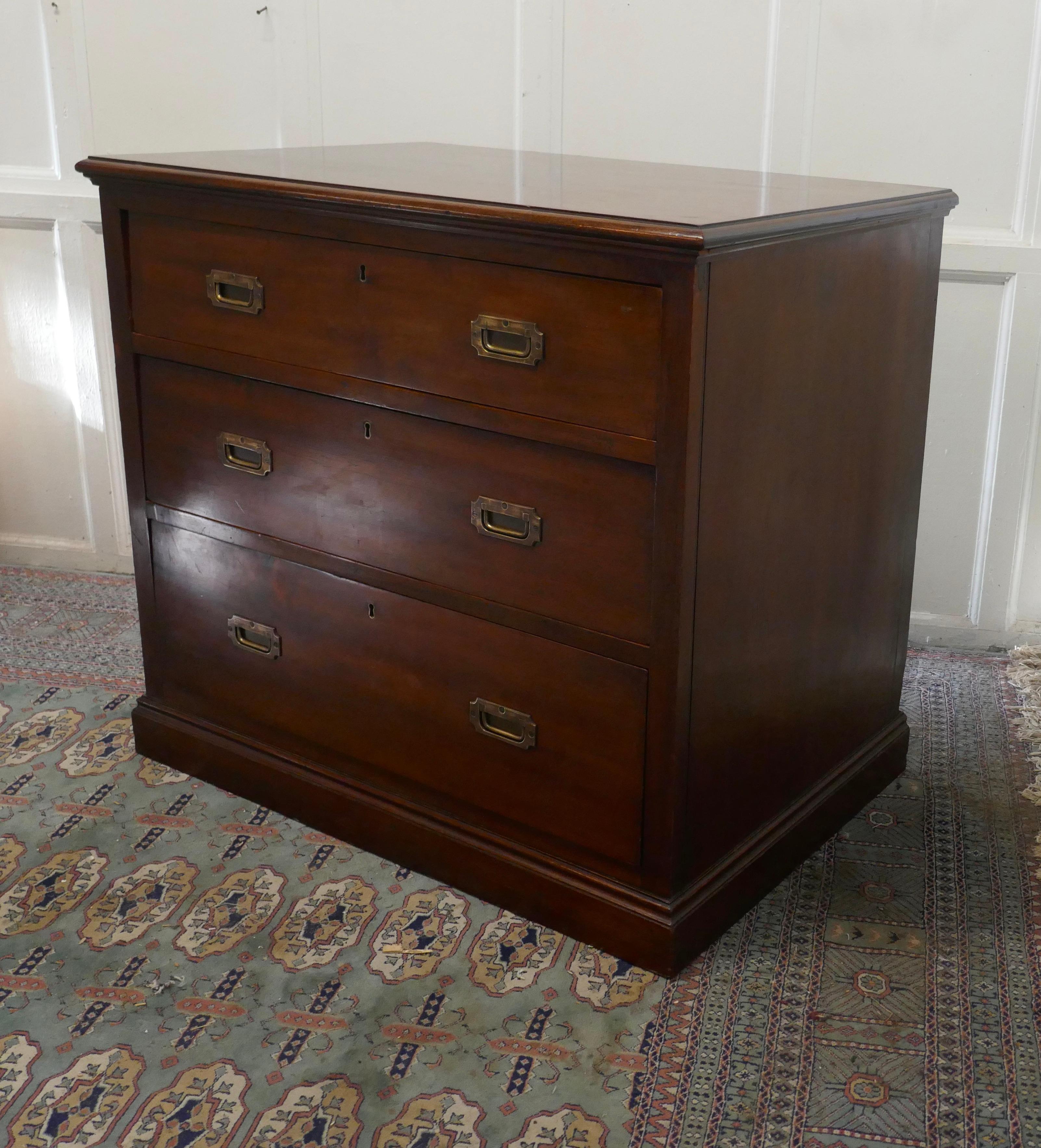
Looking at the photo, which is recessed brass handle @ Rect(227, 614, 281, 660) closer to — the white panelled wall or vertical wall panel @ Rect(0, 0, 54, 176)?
the white panelled wall

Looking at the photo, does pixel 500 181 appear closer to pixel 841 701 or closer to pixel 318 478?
pixel 318 478

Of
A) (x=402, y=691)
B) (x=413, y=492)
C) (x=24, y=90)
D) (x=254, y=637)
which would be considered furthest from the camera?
(x=24, y=90)

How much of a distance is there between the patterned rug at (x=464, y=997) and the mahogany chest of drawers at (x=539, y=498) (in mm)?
80

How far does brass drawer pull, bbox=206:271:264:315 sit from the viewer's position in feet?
6.10

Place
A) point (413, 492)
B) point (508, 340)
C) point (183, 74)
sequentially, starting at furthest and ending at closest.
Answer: point (183, 74) → point (413, 492) → point (508, 340)

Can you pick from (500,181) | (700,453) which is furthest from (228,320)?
(700,453)

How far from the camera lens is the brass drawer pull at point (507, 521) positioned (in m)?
1.66

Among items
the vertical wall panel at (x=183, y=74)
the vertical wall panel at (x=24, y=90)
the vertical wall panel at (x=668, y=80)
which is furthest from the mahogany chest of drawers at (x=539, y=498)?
the vertical wall panel at (x=24, y=90)

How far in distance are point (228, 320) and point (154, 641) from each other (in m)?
0.63

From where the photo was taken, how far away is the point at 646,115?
2533mm

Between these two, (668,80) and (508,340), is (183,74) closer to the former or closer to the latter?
(668,80)

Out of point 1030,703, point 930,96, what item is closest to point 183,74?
point 930,96

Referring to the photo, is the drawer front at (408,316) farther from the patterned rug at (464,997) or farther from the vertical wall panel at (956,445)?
the vertical wall panel at (956,445)

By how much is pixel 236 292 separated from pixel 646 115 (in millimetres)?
1048
